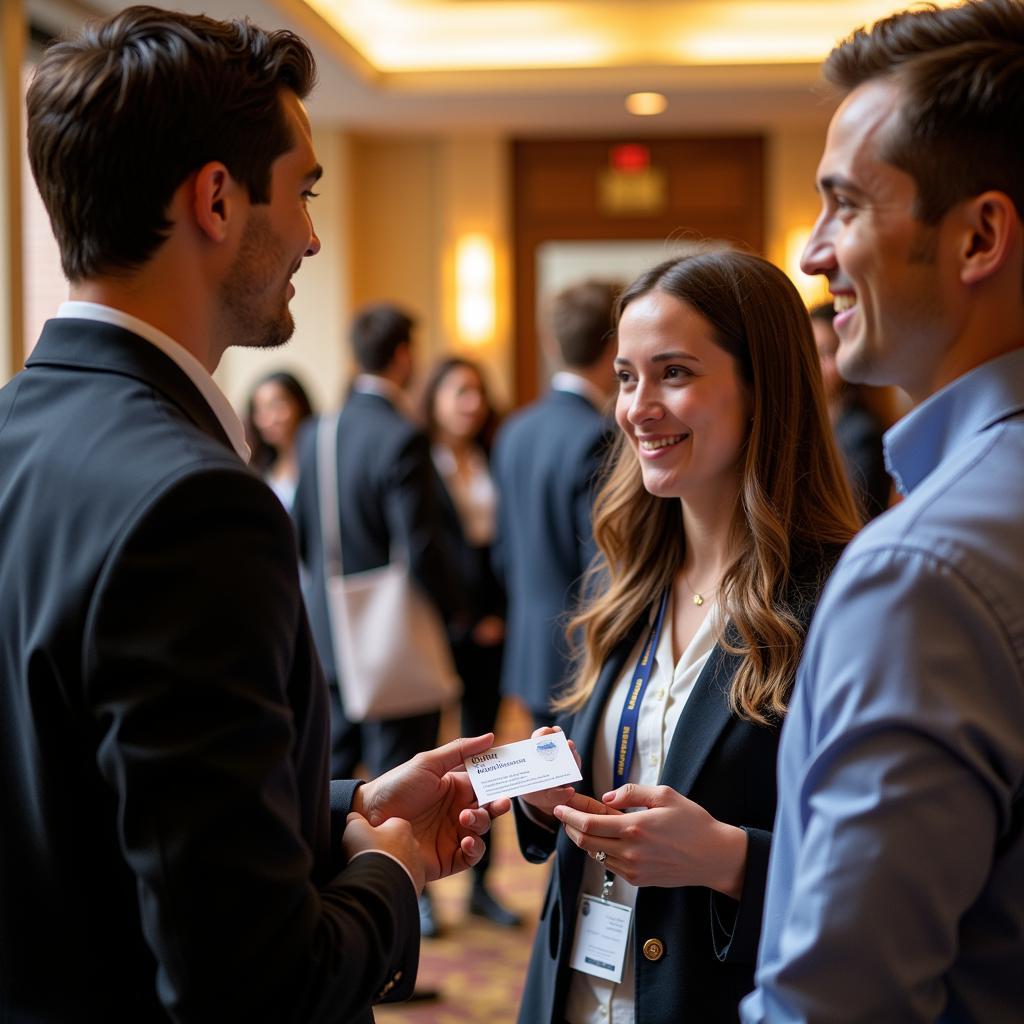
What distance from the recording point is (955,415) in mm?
1117

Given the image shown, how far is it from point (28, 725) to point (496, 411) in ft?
15.1

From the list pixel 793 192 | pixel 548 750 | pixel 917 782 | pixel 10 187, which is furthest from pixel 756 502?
pixel 793 192

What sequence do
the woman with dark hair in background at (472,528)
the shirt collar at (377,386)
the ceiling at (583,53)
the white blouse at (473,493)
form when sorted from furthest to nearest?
the ceiling at (583,53) → the white blouse at (473,493) → the woman with dark hair in background at (472,528) → the shirt collar at (377,386)

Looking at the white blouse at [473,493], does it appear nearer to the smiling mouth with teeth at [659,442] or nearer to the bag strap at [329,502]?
the bag strap at [329,502]

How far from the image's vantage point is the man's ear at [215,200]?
1.22 meters

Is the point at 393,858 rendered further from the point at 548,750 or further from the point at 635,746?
the point at 635,746

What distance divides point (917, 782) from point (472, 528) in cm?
426

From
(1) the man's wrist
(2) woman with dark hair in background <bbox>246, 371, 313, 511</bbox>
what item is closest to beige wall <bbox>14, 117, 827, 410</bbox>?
(2) woman with dark hair in background <bbox>246, 371, 313, 511</bbox>

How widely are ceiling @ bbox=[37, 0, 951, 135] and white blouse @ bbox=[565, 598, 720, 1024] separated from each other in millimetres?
5914

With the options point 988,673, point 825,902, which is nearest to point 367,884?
point 825,902

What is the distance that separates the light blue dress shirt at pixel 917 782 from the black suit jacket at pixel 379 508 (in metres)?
3.15

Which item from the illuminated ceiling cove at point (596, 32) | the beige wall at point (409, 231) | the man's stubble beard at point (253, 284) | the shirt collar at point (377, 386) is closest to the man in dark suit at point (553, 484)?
the shirt collar at point (377, 386)

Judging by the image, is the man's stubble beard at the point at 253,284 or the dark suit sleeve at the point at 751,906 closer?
the man's stubble beard at the point at 253,284

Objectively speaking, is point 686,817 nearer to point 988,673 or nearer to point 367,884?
point 367,884
